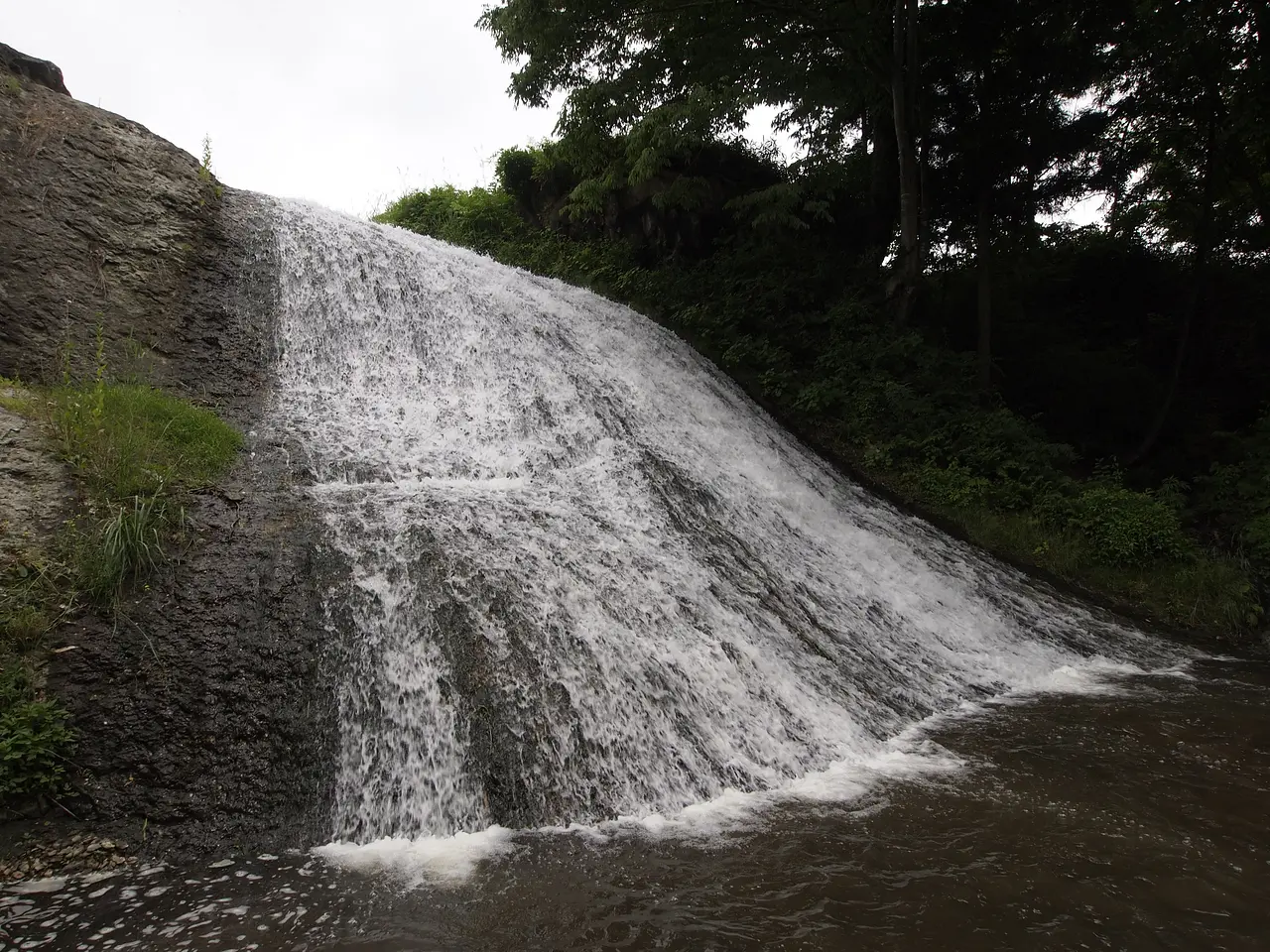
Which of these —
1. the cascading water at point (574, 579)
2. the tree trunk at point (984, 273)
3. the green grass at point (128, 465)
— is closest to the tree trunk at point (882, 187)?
the tree trunk at point (984, 273)

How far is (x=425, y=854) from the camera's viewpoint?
351 cm

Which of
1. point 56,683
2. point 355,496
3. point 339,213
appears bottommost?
point 56,683

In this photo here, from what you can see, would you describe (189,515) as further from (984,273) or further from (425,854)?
(984,273)

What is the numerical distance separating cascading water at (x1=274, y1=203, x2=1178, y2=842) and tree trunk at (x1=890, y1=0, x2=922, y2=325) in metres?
4.21

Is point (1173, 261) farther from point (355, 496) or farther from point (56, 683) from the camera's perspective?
point (56, 683)

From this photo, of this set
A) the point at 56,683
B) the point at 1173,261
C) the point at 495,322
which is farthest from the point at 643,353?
the point at 1173,261

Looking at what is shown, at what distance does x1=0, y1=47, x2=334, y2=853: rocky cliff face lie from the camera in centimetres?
361

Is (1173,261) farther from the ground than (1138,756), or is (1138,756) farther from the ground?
(1173,261)

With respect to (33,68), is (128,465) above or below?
below

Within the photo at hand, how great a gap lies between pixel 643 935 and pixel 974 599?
584 centimetres

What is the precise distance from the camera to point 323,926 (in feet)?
9.58

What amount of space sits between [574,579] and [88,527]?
9.64 feet

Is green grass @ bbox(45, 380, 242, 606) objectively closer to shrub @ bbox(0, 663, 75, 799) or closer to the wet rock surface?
the wet rock surface

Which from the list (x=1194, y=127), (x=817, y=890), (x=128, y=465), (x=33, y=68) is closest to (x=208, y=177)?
(x=33, y=68)
